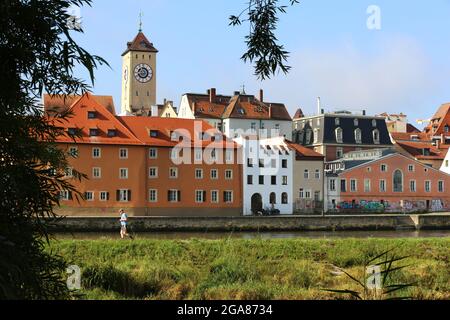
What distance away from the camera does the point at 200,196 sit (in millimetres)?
58312

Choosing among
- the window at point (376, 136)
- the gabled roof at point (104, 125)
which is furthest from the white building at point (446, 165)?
the gabled roof at point (104, 125)

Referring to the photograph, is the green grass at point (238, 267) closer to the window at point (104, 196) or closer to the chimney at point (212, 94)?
the window at point (104, 196)

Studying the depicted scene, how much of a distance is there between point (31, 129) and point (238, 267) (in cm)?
1471

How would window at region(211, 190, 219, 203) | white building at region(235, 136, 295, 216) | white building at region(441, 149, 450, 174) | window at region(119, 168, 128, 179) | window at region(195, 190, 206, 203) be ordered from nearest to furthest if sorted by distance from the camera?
window at region(119, 168, 128, 179) < window at region(195, 190, 206, 203) < window at region(211, 190, 219, 203) < white building at region(235, 136, 295, 216) < white building at region(441, 149, 450, 174)

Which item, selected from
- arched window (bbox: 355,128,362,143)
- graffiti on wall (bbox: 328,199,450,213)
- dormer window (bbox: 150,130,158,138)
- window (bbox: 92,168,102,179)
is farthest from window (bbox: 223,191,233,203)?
arched window (bbox: 355,128,362,143)

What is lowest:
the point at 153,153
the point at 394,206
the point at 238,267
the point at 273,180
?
the point at 238,267

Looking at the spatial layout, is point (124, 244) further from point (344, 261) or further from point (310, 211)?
Result: point (310, 211)

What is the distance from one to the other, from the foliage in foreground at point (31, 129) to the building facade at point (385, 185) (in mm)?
61637

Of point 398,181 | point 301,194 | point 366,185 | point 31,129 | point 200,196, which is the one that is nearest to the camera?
point 31,129

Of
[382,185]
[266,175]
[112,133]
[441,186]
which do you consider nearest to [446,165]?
[441,186]

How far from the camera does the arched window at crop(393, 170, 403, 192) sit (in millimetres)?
67875

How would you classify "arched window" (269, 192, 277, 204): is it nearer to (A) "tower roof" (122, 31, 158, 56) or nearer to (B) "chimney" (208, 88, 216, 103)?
(B) "chimney" (208, 88, 216, 103)

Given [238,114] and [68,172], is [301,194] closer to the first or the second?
[238,114]

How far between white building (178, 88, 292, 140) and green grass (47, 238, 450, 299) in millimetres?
52861
